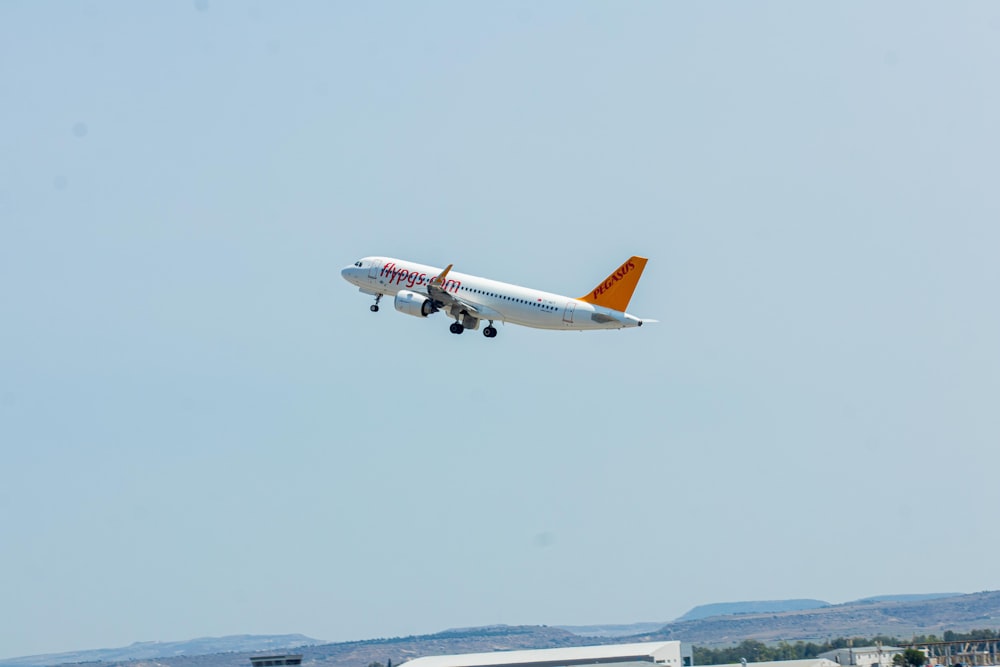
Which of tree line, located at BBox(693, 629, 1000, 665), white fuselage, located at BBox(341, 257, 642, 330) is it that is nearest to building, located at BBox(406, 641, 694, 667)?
white fuselage, located at BBox(341, 257, 642, 330)

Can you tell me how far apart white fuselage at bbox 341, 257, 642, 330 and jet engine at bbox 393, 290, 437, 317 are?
2.01 m

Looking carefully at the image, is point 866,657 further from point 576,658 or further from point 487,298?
point 487,298

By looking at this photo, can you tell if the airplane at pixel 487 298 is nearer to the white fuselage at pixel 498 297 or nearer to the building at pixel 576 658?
the white fuselage at pixel 498 297

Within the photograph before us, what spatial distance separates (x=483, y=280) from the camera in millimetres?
111875

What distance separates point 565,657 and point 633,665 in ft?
49.8

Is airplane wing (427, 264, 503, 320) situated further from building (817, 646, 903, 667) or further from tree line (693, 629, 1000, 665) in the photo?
tree line (693, 629, 1000, 665)

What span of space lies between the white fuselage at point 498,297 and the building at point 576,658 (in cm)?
2946

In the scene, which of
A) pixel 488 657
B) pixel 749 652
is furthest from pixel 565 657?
pixel 749 652

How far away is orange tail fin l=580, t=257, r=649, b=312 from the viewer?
106062 mm

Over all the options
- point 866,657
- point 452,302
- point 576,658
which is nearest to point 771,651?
point 866,657

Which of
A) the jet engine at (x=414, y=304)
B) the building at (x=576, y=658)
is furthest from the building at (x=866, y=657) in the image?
the jet engine at (x=414, y=304)

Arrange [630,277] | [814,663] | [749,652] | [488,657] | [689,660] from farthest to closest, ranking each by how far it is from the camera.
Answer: [749,652] < [689,660] < [488,657] < [814,663] < [630,277]

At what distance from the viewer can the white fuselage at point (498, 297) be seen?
347 ft

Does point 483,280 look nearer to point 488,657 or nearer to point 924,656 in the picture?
point 488,657
